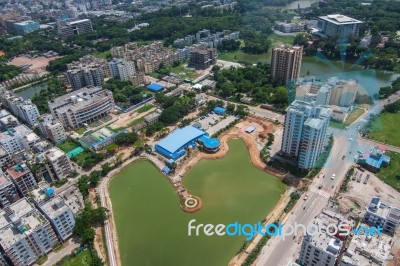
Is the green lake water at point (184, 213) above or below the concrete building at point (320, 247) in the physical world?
below

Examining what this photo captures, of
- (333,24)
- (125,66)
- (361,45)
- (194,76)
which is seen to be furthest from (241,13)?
(125,66)

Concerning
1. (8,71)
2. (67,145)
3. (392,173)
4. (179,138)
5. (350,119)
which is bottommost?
(67,145)

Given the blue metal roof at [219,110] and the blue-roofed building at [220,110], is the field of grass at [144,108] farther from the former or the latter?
the blue-roofed building at [220,110]

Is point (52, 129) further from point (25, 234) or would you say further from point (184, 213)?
point (184, 213)

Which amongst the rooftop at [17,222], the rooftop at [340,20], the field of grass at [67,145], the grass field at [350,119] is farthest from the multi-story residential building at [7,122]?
the rooftop at [340,20]

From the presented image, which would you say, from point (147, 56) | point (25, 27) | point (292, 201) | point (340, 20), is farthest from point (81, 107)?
point (25, 27)

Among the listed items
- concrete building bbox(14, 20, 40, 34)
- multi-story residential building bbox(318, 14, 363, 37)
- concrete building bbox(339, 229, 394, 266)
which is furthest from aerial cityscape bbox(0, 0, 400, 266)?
concrete building bbox(14, 20, 40, 34)

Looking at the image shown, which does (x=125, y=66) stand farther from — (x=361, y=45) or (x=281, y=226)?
(x=361, y=45)
